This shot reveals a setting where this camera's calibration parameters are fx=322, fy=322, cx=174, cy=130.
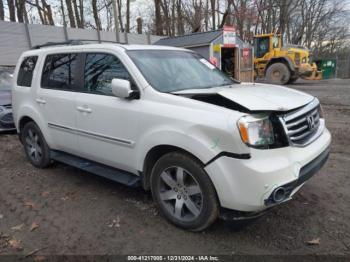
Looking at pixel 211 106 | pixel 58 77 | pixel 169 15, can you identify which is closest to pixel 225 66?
pixel 58 77

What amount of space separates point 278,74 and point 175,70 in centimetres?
1713

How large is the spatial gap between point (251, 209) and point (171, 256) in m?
0.85

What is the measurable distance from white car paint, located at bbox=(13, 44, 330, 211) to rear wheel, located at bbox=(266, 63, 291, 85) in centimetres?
1664

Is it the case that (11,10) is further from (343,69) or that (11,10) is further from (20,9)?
(343,69)

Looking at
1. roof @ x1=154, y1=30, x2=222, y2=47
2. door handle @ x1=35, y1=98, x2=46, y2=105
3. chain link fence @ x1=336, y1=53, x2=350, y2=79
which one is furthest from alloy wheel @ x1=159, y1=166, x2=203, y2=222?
chain link fence @ x1=336, y1=53, x2=350, y2=79

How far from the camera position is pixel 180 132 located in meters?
3.00

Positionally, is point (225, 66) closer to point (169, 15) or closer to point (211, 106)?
point (211, 106)

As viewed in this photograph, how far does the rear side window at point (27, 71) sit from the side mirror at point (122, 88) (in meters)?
2.34

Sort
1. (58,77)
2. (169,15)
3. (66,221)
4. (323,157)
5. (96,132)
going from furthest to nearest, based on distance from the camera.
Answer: (169,15) < (58,77) < (96,132) < (66,221) < (323,157)

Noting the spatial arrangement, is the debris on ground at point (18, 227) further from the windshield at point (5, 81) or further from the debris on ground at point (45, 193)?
the windshield at point (5, 81)

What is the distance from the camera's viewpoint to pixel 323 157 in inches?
133

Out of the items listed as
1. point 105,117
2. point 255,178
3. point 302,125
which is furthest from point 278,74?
point 255,178

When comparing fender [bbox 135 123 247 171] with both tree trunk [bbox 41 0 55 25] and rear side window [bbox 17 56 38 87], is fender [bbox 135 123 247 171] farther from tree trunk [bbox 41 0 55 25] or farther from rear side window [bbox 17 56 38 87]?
tree trunk [bbox 41 0 55 25]

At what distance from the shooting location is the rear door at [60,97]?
4246 mm
